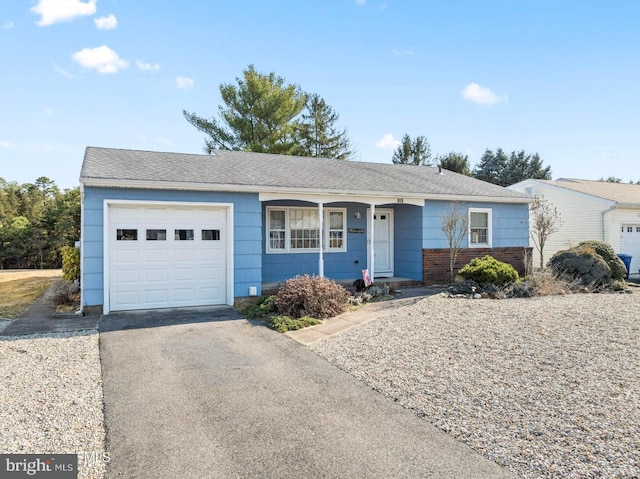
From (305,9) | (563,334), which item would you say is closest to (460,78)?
(305,9)

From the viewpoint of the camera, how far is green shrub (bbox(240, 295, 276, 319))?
9141mm

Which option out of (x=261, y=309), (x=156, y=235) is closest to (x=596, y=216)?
(x=261, y=309)

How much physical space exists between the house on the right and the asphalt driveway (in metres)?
15.7

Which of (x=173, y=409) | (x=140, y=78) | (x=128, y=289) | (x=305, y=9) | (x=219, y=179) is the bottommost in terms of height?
(x=173, y=409)

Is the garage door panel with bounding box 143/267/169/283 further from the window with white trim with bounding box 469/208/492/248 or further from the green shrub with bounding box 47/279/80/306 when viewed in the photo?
the window with white trim with bounding box 469/208/492/248

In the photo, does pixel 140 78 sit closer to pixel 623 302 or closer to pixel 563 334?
pixel 563 334

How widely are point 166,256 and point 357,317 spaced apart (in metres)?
4.53

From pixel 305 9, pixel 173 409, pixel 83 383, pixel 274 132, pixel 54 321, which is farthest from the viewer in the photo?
pixel 274 132

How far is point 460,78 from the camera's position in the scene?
14562 millimetres

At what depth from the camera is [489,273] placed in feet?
36.8

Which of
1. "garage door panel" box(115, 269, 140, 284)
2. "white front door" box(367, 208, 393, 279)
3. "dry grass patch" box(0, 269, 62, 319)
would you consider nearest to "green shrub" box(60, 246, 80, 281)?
"dry grass patch" box(0, 269, 62, 319)

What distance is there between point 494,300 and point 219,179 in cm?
719

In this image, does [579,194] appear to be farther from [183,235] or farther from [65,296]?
[65,296]

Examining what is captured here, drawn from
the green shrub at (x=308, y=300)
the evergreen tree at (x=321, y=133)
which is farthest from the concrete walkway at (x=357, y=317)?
the evergreen tree at (x=321, y=133)
